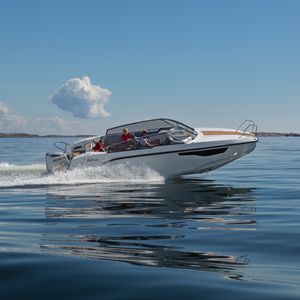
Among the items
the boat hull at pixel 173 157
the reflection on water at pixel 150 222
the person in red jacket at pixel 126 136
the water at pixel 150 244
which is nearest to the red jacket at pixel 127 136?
the person in red jacket at pixel 126 136

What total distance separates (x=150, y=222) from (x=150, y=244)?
1.78m

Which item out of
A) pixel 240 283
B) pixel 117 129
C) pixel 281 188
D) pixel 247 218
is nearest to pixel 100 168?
pixel 117 129

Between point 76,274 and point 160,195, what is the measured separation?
24.7 feet

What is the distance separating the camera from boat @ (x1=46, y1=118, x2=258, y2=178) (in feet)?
50.5

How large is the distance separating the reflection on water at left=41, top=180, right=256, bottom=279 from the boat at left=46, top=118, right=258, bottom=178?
1935 mm

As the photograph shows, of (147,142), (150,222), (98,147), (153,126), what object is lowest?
(150,222)

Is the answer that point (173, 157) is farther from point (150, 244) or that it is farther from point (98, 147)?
point (150, 244)

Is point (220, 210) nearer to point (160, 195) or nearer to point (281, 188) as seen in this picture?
point (160, 195)

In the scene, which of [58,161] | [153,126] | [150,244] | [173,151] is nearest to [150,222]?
[150,244]

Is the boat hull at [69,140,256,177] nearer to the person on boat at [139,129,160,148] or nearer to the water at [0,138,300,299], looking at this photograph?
the person on boat at [139,129,160,148]

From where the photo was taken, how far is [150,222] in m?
7.66

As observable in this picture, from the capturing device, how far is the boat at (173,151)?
607 inches

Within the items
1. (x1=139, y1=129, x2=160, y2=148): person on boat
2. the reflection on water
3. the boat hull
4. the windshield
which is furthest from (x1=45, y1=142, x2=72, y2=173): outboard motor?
the reflection on water

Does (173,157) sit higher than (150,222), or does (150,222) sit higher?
(173,157)
